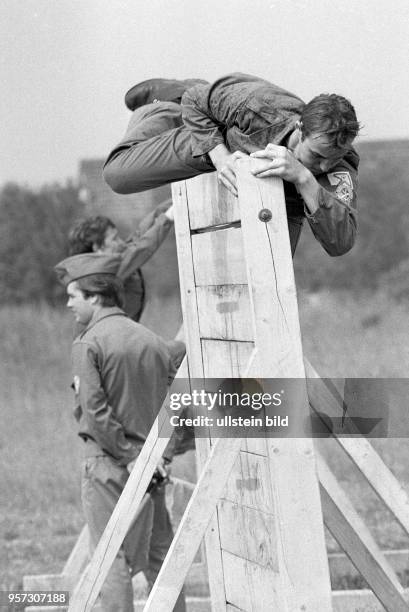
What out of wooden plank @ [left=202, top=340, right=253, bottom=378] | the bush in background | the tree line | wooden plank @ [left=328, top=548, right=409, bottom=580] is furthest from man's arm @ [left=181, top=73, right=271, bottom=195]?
the bush in background

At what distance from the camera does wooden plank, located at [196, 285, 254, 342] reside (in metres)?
3.13

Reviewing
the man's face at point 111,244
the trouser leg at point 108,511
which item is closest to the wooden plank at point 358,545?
the trouser leg at point 108,511

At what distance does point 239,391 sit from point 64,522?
365 cm

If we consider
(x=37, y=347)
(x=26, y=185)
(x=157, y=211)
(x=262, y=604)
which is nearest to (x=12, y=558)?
(x=157, y=211)

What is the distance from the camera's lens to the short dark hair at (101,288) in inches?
166

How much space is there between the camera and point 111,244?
509cm

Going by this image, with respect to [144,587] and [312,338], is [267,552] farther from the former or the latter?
[312,338]

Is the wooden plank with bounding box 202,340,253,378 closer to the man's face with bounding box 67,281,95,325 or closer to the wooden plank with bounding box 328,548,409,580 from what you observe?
→ the man's face with bounding box 67,281,95,325

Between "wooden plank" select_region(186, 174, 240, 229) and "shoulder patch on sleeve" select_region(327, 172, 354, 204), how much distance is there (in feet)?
1.15

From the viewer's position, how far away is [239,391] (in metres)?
2.89

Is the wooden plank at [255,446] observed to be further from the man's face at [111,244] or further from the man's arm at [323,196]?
the man's face at [111,244]

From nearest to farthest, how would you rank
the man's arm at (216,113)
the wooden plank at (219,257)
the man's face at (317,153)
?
the man's face at (317,153) < the man's arm at (216,113) < the wooden plank at (219,257)

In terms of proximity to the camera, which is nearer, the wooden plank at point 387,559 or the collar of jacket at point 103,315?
the collar of jacket at point 103,315

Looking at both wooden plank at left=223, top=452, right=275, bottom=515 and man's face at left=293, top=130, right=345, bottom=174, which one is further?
wooden plank at left=223, top=452, right=275, bottom=515
